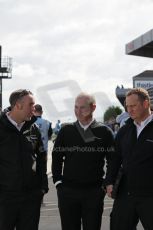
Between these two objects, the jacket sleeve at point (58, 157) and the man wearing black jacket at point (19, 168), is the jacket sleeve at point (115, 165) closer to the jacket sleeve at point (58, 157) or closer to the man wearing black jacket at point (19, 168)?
the jacket sleeve at point (58, 157)

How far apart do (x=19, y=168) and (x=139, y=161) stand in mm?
1160

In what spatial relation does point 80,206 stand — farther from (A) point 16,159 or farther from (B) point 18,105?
(B) point 18,105

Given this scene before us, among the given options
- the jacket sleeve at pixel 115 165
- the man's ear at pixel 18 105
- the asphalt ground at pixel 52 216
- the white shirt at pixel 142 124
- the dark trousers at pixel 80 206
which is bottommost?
the asphalt ground at pixel 52 216

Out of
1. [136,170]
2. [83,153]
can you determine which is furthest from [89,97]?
[136,170]

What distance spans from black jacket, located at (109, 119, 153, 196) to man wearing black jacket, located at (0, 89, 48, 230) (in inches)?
35.9

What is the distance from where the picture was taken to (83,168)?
5.64 meters

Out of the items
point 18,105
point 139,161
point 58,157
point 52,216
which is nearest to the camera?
point 139,161

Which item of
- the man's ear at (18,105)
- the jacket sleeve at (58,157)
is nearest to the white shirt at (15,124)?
the man's ear at (18,105)

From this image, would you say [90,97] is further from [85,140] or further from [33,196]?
[33,196]

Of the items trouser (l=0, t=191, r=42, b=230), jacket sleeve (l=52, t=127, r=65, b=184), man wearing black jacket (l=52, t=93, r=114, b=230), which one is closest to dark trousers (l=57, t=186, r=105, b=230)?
man wearing black jacket (l=52, t=93, r=114, b=230)

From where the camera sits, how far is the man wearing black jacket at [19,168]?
17.2 ft

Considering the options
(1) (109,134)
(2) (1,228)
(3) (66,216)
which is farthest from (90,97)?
(2) (1,228)

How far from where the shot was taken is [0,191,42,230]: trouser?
207 inches

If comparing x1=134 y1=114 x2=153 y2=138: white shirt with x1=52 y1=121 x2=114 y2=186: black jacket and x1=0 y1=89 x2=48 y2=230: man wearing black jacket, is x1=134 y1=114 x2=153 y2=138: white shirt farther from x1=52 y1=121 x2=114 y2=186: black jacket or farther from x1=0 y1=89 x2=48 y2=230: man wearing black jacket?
x1=0 y1=89 x2=48 y2=230: man wearing black jacket
